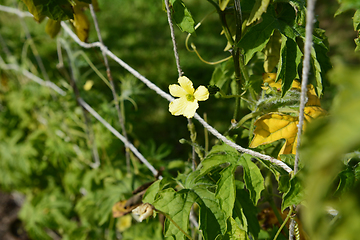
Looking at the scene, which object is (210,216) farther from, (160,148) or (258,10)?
(160,148)

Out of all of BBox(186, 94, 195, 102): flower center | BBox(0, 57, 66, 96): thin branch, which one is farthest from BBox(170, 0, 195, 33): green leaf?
BBox(0, 57, 66, 96): thin branch

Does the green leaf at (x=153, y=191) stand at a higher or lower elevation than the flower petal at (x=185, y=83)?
lower

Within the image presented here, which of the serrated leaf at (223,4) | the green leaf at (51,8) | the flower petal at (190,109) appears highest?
the green leaf at (51,8)

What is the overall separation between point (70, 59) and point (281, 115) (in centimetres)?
149

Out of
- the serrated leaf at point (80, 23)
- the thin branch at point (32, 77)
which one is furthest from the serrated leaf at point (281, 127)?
the thin branch at point (32, 77)

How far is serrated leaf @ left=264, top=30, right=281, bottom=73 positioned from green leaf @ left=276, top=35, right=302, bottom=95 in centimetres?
14

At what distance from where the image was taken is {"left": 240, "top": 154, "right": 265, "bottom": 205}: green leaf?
82 cm

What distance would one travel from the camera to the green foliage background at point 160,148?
0.33m

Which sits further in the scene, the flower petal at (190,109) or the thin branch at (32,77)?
the thin branch at (32,77)

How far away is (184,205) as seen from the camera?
36.0 inches

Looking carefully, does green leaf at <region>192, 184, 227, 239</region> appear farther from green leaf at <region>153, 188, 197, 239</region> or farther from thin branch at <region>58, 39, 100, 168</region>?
thin branch at <region>58, 39, 100, 168</region>

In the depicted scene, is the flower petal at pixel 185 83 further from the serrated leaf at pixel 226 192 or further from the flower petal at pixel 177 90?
the serrated leaf at pixel 226 192

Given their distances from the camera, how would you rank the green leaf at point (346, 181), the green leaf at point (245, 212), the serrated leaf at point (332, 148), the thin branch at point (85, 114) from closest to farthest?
the serrated leaf at point (332, 148), the green leaf at point (346, 181), the green leaf at point (245, 212), the thin branch at point (85, 114)

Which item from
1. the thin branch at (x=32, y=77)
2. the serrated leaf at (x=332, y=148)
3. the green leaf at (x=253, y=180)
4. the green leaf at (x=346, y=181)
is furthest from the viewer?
the thin branch at (x=32, y=77)
